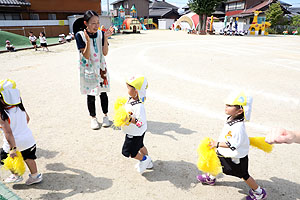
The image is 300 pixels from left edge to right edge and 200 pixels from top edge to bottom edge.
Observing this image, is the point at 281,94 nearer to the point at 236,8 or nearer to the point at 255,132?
the point at 255,132

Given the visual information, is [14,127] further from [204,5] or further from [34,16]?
[204,5]

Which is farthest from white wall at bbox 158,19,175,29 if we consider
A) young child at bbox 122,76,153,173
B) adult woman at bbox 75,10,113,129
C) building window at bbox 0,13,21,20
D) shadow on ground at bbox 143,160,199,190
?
young child at bbox 122,76,153,173

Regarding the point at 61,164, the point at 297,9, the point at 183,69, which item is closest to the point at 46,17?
the point at 183,69

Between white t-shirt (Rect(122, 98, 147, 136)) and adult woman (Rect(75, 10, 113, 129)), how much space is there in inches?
66.3

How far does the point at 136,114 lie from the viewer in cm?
254

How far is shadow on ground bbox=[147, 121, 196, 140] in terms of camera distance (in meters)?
4.02

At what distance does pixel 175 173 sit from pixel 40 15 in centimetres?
3283

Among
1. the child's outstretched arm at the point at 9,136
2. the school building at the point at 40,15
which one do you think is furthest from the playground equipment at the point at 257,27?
the child's outstretched arm at the point at 9,136

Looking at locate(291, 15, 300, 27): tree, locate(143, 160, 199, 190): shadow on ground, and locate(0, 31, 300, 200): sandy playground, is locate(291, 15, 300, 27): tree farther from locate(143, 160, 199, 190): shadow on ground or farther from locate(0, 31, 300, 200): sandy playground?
locate(143, 160, 199, 190): shadow on ground

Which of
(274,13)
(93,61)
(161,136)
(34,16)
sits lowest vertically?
(161,136)

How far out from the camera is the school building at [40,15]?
24.9m

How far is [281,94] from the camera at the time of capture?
19.3ft

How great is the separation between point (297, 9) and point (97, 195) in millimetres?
71394

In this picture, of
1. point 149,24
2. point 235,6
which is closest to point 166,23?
point 149,24
